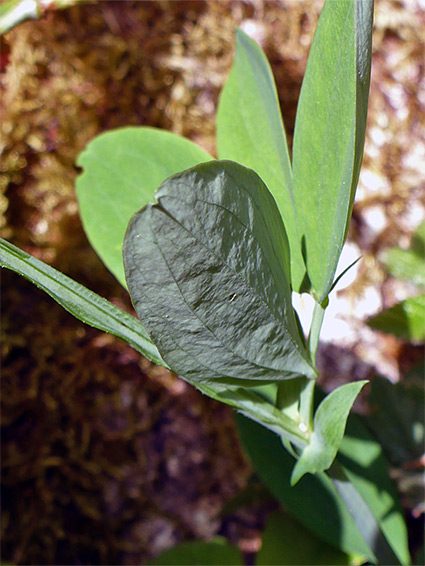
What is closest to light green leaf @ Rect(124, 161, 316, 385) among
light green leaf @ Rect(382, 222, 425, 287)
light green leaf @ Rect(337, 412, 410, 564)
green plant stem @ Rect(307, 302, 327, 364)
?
green plant stem @ Rect(307, 302, 327, 364)

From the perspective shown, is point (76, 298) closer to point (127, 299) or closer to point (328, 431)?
point (328, 431)

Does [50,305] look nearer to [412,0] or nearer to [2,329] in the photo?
[2,329]

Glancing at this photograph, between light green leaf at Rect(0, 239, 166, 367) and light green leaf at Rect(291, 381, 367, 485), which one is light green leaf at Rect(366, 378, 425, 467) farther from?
light green leaf at Rect(0, 239, 166, 367)

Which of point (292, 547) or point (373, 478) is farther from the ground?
point (373, 478)

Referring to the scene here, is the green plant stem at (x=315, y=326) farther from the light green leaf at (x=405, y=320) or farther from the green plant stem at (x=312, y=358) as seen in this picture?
the light green leaf at (x=405, y=320)

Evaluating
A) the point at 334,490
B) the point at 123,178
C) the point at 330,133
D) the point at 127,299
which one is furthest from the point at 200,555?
the point at 330,133

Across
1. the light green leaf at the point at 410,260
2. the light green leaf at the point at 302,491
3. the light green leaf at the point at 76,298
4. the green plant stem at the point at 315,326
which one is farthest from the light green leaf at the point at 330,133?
the light green leaf at the point at 410,260

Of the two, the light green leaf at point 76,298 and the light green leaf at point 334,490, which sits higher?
the light green leaf at point 76,298
